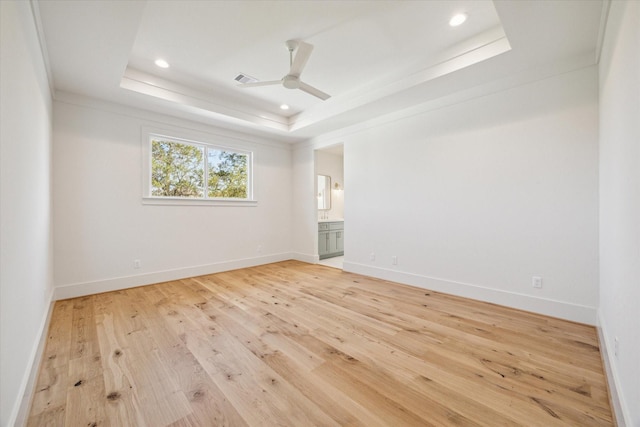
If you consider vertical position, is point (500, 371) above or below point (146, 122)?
below

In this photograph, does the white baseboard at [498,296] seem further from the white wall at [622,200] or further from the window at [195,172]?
the window at [195,172]

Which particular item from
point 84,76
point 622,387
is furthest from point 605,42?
point 84,76

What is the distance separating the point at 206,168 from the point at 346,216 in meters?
2.69

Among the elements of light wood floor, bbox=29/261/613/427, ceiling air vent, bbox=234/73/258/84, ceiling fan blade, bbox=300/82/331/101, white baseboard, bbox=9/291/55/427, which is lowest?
light wood floor, bbox=29/261/613/427

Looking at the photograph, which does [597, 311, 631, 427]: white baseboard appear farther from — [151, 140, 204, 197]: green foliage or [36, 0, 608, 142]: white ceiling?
[151, 140, 204, 197]: green foliage

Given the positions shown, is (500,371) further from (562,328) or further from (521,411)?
(562,328)

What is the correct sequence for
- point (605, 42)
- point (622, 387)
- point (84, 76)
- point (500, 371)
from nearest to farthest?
point (622, 387) → point (500, 371) → point (605, 42) → point (84, 76)

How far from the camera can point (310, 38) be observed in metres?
2.64

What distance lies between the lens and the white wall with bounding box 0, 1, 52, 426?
4.09 feet

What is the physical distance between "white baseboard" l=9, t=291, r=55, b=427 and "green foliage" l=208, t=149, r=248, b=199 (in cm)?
297

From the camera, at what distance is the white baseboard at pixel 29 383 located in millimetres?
1339

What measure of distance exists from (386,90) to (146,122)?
356 centimetres

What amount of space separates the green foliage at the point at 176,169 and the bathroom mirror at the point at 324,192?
10.5 feet

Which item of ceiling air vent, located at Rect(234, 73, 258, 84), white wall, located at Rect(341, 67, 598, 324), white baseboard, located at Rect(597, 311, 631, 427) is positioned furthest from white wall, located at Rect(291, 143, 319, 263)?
white baseboard, located at Rect(597, 311, 631, 427)
